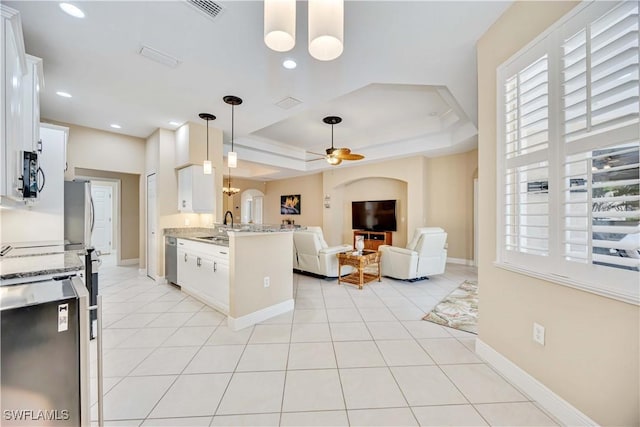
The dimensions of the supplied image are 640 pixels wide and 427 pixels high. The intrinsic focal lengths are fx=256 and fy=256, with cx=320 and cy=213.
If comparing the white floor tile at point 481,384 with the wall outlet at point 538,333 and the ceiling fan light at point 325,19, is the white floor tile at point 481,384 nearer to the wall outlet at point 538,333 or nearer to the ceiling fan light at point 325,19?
the wall outlet at point 538,333

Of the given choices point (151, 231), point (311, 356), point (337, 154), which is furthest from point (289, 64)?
point (151, 231)

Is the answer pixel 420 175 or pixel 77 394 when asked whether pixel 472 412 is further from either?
pixel 420 175

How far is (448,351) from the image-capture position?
2.27 meters

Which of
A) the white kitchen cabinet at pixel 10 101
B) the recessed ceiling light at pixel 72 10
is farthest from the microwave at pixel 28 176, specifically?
the recessed ceiling light at pixel 72 10

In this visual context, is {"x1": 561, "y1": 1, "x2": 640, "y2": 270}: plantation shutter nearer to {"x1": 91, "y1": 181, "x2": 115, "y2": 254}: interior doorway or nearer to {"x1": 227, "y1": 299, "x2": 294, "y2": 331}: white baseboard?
{"x1": 227, "y1": 299, "x2": 294, "y2": 331}: white baseboard

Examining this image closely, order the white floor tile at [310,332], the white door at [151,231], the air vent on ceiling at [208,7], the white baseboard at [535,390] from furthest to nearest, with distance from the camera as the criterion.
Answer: the white door at [151,231]
the white floor tile at [310,332]
the air vent on ceiling at [208,7]
the white baseboard at [535,390]

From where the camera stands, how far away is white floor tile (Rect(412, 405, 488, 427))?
4.91ft

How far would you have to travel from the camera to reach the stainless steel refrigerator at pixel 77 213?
10.7 ft

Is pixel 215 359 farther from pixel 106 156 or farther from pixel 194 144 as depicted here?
pixel 106 156

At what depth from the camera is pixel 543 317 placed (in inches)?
64.6

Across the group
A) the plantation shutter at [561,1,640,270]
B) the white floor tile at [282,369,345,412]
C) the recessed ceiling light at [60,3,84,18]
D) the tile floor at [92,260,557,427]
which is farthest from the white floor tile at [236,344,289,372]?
the recessed ceiling light at [60,3,84,18]

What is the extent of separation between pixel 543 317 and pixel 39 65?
4.43 metres

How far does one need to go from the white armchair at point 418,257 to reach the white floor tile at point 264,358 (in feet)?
8.91

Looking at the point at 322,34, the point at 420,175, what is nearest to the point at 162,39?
the point at 322,34
